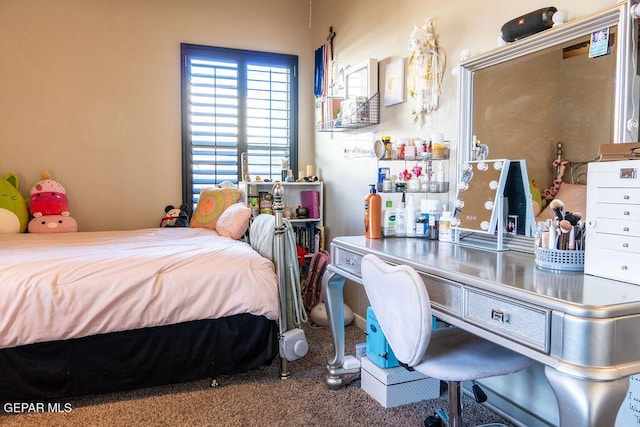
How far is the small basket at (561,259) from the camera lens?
1.44 meters

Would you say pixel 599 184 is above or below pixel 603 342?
above

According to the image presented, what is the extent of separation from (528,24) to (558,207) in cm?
77

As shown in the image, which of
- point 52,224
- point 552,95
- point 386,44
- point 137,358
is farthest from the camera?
point 52,224

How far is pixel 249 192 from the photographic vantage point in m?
3.86

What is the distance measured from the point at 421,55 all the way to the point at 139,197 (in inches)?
99.7

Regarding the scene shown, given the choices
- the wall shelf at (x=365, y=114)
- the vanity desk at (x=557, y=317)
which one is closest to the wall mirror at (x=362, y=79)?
the wall shelf at (x=365, y=114)

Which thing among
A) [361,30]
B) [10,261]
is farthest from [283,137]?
[10,261]

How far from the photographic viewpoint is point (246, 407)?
2221mm

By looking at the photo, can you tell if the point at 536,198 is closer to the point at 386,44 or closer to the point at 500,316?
the point at 500,316

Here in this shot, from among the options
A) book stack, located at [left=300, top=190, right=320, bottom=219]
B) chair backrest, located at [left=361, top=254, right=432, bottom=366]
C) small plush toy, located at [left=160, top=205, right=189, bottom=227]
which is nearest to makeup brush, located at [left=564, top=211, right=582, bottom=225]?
chair backrest, located at [left=361, top=254, right=432, bottom=366]

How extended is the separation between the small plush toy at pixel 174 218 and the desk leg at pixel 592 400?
3.16 m

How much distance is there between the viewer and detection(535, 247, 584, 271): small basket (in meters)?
1.44

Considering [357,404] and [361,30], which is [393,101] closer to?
[361,30]

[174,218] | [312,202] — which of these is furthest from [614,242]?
[174,218]
